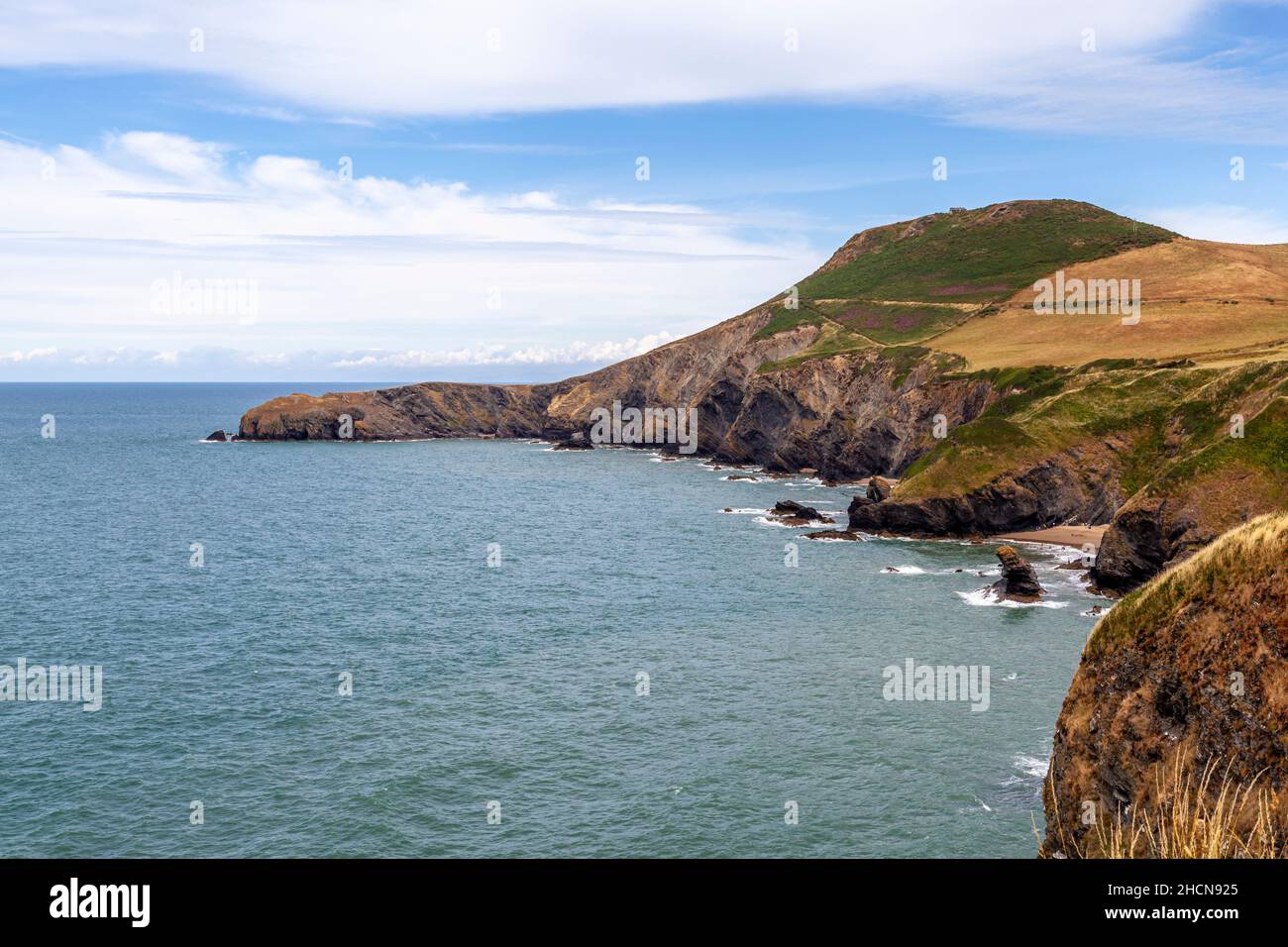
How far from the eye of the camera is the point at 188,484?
14500 cm

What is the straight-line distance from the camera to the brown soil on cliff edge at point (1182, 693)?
23828mm

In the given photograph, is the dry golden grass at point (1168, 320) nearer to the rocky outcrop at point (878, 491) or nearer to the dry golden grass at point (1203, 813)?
the rocky outcrop at point (878, 491)

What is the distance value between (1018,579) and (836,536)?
26967 mm

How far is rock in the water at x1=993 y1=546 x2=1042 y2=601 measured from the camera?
68.0 meters

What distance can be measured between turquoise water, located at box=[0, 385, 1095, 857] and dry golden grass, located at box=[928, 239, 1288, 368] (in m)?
52.7

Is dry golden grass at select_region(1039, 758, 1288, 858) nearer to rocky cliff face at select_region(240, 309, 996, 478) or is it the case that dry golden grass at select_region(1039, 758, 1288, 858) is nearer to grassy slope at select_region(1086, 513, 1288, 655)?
grassy slope at select_region(1086, 513, 1288, 655)

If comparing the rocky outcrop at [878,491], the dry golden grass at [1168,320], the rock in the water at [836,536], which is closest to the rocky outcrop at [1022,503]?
the rocky outcrop at [878,491]

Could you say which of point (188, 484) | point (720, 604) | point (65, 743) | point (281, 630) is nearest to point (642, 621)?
point (720, 604)

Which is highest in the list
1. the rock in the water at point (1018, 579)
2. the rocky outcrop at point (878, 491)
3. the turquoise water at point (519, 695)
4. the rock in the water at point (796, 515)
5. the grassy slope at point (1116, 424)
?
the grassy slope at point (1116, 424)

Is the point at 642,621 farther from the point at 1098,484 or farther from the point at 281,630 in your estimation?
the point at 1098,484

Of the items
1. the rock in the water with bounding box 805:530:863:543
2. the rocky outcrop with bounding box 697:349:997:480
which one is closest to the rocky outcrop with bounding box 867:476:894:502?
the rock in the water with bounding box 805:530:863:543

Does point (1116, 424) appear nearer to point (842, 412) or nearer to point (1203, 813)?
point (842, 412)

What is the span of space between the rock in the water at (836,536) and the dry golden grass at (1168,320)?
1758 inches

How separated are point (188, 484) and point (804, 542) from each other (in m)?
97.6
